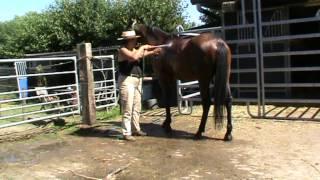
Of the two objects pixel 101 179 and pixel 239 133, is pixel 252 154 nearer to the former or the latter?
pixel 239 133

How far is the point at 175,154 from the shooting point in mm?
6680

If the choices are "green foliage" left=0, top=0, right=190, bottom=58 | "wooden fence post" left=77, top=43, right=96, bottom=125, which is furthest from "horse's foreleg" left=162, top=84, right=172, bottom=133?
"green foliage" left=0, top=0, right=190, bottom=58

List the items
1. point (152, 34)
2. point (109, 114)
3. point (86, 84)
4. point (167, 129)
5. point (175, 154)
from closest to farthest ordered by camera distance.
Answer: point (175, 154)
point (167, 129)
point (152, 34)
point (86, 84)
point (109, 114)

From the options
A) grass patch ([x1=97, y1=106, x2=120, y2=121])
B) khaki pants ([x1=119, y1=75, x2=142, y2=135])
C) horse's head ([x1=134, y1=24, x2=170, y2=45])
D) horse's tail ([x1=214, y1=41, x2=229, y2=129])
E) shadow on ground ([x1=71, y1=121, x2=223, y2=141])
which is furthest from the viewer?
grass patch ([x1=97, y1=106, x2=120, y2=121])

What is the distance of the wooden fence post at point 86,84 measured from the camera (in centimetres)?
905

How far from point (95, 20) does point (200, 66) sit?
1256cm

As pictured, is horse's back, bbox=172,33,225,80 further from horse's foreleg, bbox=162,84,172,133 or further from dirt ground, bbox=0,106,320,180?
dirt ground, bbox=0,106,320,180

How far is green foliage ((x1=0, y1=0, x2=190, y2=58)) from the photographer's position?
18984 millimetres

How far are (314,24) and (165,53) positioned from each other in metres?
5.61

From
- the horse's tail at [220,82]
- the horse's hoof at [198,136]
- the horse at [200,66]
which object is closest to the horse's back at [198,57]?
the horse at [200,66]

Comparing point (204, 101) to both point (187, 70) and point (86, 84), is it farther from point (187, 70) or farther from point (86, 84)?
point (86, 84)

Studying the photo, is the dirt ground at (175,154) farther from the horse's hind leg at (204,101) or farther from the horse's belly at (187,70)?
the horse's belly at (187,70)

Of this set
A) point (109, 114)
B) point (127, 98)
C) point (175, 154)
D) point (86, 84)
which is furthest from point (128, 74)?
point (109, 114)

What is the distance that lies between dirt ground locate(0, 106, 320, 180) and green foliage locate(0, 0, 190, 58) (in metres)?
10.7
